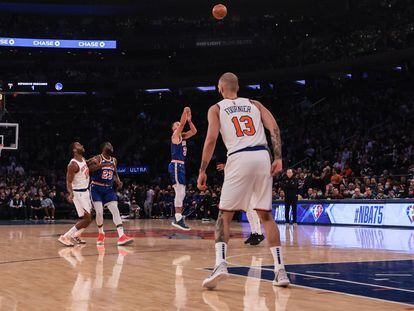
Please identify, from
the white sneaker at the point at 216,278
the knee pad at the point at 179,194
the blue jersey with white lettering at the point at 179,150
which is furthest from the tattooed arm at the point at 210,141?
the knee pad at the point at 179,194

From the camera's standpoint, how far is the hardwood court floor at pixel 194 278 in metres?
5.75

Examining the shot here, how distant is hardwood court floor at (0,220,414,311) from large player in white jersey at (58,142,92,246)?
91 cm

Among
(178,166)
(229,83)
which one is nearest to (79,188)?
(178,166)

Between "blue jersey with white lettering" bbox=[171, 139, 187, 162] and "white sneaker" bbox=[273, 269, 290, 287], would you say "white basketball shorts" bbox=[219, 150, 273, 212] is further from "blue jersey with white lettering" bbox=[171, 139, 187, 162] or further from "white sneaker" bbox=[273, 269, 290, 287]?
"blue jersey with white lettering" bbox=[171, 139, 187, 162]

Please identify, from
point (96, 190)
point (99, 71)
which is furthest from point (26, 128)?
point (96, 190)

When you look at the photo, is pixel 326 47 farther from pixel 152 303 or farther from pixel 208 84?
pixel 152 303

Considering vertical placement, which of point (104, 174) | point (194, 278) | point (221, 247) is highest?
point (104, 174)

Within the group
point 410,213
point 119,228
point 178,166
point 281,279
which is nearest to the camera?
point 281,279

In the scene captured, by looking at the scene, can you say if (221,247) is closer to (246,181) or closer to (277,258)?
(277,258)

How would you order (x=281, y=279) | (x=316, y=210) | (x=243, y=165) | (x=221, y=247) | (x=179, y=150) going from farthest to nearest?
1. (x=316, y=210)
2. (x=179, y=150)
3. (x=221, y=247)
4. (x=243, y=165)
5. (x=281, y=279)

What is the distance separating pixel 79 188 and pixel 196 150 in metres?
26.9

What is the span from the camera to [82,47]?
134ft

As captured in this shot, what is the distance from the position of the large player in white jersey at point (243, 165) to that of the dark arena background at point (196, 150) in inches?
23.6

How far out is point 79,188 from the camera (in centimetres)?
1356
